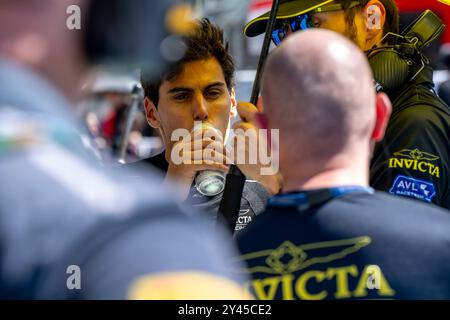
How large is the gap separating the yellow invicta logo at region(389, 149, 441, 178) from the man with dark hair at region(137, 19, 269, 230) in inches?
23.7

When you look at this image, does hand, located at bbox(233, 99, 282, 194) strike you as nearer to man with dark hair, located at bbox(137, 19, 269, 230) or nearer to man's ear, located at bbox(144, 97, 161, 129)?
man with dark hair, located at bbox(137, 19, 269, 230)

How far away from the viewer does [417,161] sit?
268 centimetres

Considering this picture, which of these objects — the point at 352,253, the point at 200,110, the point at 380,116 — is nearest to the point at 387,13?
the point at 200,110

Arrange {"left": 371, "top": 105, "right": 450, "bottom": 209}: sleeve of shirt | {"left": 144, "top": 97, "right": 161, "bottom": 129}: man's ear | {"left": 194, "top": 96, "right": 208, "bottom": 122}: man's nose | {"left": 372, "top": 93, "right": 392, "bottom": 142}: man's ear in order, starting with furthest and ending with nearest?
1. {"left": 144, "top": 97, "right": 161, "bottom": 129}: man's ear
2. {"left": 194, "top": 96, "right": 208, "bottom": 122}: man's nose
3. {"left": 371, "top": 105, "right": 450, "bottom": 209}: sleeve of shirt
4. {"left": 372, "top": 93, "right": 392, "bottom": 142}: man's ear

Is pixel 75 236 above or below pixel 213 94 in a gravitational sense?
below

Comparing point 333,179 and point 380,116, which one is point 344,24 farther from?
point 333,179

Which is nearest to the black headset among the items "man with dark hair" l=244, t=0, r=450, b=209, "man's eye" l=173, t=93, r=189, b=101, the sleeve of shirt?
"man with dark hair" l=244, t=0, r=450, b=209

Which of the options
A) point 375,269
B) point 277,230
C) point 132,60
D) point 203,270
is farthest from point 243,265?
point 203,270

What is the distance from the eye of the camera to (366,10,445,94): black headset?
302 cm

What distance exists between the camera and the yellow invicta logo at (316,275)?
176 centimetres

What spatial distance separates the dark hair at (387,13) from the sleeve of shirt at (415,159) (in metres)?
0.54

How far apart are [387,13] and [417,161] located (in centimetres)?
82
